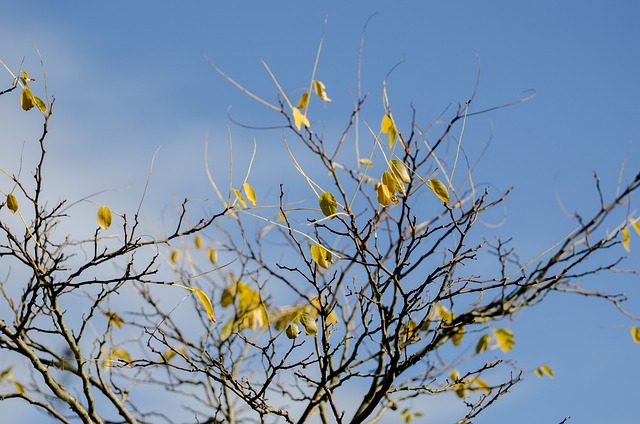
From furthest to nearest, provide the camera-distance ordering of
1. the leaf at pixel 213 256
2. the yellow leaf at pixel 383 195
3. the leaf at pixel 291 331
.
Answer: the leaf at pixel 213 256 < the leaf at pixel 291 331 < the yellow leaf at pixel 383 195

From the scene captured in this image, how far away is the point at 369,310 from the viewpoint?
3006 millimetres

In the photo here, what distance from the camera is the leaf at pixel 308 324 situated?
2438 mm

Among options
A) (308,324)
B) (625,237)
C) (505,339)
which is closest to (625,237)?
(625,237)

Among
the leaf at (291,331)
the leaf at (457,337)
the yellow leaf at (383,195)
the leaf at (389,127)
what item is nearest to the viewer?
the yellow leaf at (383,195)

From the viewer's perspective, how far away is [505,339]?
2953mm

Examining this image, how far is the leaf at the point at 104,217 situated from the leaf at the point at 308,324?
0.83 m

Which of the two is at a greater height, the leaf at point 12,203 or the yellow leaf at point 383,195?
the leaf at point 12,203

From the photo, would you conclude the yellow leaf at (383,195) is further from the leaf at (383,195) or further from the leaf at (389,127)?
the leaf at (389,127)

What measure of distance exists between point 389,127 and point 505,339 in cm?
104

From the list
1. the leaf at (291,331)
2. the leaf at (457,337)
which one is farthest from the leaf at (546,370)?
the leaf at (291,331)

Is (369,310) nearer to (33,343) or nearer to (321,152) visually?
(321,152)

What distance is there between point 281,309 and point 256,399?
153 centimetres

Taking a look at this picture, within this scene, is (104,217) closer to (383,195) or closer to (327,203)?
(327,203)

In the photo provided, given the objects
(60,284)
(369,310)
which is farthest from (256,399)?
(60,284)
